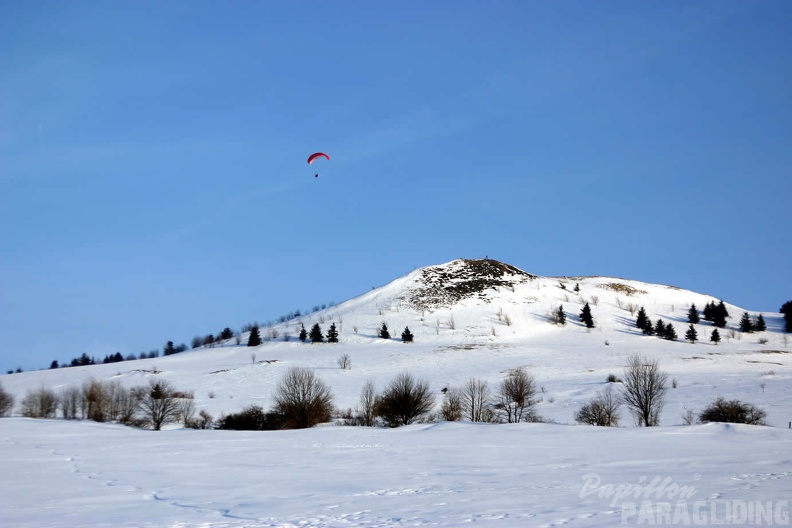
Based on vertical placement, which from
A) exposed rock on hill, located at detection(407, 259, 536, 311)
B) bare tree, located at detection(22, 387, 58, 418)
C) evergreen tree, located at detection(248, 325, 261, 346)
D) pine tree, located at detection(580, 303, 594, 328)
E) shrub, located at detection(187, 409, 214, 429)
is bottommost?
shrub, located at detection(187, 409, 214, 429)

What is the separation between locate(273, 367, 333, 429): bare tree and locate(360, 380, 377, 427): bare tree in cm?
292

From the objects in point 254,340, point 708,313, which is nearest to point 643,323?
point 708,313

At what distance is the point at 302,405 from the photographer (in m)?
48.8

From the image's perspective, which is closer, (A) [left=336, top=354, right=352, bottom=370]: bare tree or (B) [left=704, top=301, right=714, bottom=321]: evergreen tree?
(A) [left=336, top=354, right=352, bottom=370]: bare tree

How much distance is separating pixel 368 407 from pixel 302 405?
5497mm

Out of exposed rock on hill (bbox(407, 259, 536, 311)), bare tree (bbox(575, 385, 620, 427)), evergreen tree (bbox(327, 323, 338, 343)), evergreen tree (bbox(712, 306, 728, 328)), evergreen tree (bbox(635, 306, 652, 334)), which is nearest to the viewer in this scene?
bare tree (bbox(575, 385, 620, 427))

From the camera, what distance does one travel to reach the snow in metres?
13.1

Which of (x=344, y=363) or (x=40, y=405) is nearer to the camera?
(x=40, y=405)

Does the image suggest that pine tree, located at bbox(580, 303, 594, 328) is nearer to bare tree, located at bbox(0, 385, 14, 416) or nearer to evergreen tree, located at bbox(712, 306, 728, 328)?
evergreen tree, located at bbox(712, 306, 728, 328)

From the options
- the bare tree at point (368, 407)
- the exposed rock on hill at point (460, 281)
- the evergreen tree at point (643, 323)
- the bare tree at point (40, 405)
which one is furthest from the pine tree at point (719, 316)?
the bare tree at point (40, 405)

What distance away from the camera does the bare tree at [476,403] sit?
4884cm

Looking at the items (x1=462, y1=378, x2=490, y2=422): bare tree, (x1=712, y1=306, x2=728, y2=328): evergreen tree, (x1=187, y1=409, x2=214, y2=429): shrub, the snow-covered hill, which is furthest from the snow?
(x1=712, y1=306, x2=728, y2=328): evergreen tree

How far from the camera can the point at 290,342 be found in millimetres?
95625

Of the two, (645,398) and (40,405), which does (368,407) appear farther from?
(40,405)
